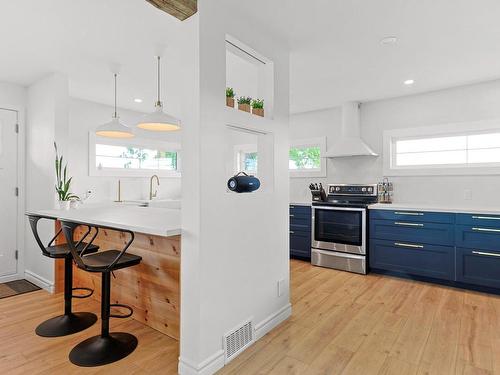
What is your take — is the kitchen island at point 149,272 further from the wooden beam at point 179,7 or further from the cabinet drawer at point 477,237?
the cabinet drawer at point 477,237

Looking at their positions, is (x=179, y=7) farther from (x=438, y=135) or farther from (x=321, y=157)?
(x=438, y=135)

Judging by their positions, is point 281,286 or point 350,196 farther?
point 350,196

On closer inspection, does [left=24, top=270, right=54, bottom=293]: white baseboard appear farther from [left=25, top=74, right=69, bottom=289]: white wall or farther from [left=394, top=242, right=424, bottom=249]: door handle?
[left=394, top=242, right=424, bottom=249]: door handle

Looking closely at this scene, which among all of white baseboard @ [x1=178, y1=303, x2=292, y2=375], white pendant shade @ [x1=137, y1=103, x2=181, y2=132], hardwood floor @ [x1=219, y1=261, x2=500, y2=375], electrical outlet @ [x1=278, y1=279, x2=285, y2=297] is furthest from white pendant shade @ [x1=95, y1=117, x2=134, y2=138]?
hardwood floor @ [x1=219, y1=261, x2=500, y2=375]

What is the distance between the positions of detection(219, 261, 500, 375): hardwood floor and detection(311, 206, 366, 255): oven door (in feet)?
2.11

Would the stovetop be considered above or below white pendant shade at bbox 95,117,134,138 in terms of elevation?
below

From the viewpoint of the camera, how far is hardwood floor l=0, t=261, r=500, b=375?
1.95 metres

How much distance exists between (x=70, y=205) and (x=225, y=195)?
6.82 feet

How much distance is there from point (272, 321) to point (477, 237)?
250 cm

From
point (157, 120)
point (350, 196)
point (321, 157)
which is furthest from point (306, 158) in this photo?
point (157, 120)

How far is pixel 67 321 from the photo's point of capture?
2.49 metres

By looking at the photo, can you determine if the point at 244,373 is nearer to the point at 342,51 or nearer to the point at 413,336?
the point at 413,336

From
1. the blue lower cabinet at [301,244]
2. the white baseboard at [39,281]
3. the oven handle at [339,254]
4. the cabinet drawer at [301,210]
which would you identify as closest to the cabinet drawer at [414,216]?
the oven handle at [339,254]

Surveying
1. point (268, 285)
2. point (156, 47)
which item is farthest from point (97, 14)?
point (268, 285)
